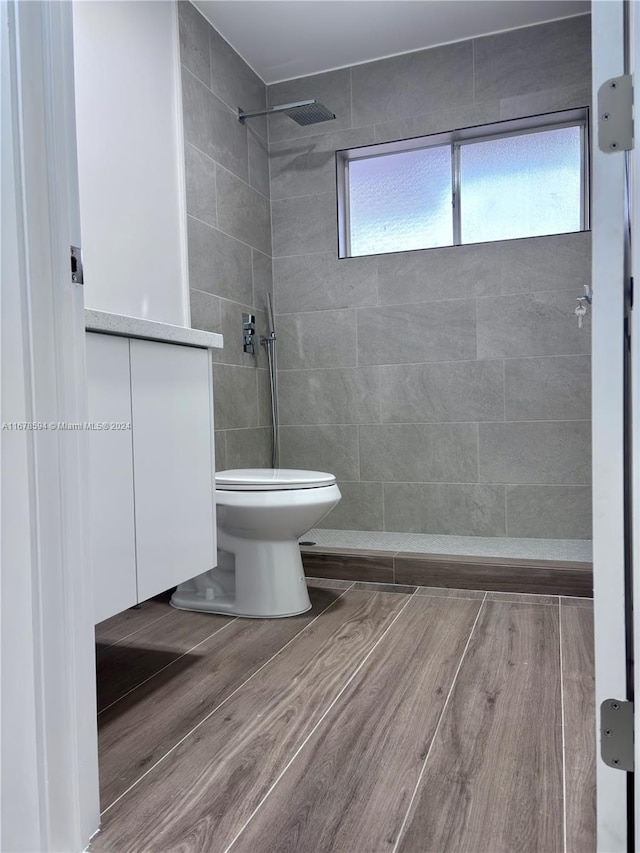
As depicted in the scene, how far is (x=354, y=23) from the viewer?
288 centimetres

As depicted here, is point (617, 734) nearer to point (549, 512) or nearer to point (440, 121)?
point (549, 512)

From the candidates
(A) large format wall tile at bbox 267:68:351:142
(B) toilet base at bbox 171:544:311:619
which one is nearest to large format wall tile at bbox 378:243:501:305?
(A) large format wall tile at bbox 267:68:351:142

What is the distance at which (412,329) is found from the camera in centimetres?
316

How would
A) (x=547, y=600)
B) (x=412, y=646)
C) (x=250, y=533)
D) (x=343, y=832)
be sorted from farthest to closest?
(x=547, y=600)
(x=250, y=533)
(x=412, y=646)
(x=343, y=832)

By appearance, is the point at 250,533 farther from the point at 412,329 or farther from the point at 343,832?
the point at 412,329

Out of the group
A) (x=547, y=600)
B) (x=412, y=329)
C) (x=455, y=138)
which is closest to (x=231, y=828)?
(x=547, y=600)

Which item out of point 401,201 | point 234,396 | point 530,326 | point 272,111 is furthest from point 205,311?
point 530,326

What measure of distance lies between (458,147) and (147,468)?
247cm

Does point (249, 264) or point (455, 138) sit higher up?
point (455, 138)

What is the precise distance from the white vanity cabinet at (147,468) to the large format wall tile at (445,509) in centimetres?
159

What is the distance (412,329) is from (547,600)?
142 centimetres

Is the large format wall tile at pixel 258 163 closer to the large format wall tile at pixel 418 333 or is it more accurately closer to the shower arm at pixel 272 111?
the shower arm at pixel 272 111

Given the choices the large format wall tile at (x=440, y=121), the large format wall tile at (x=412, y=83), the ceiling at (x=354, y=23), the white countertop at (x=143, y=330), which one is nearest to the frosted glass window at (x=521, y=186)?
the large format wall tile at (x=440, y=121)

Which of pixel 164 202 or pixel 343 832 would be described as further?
pixel 164 202
